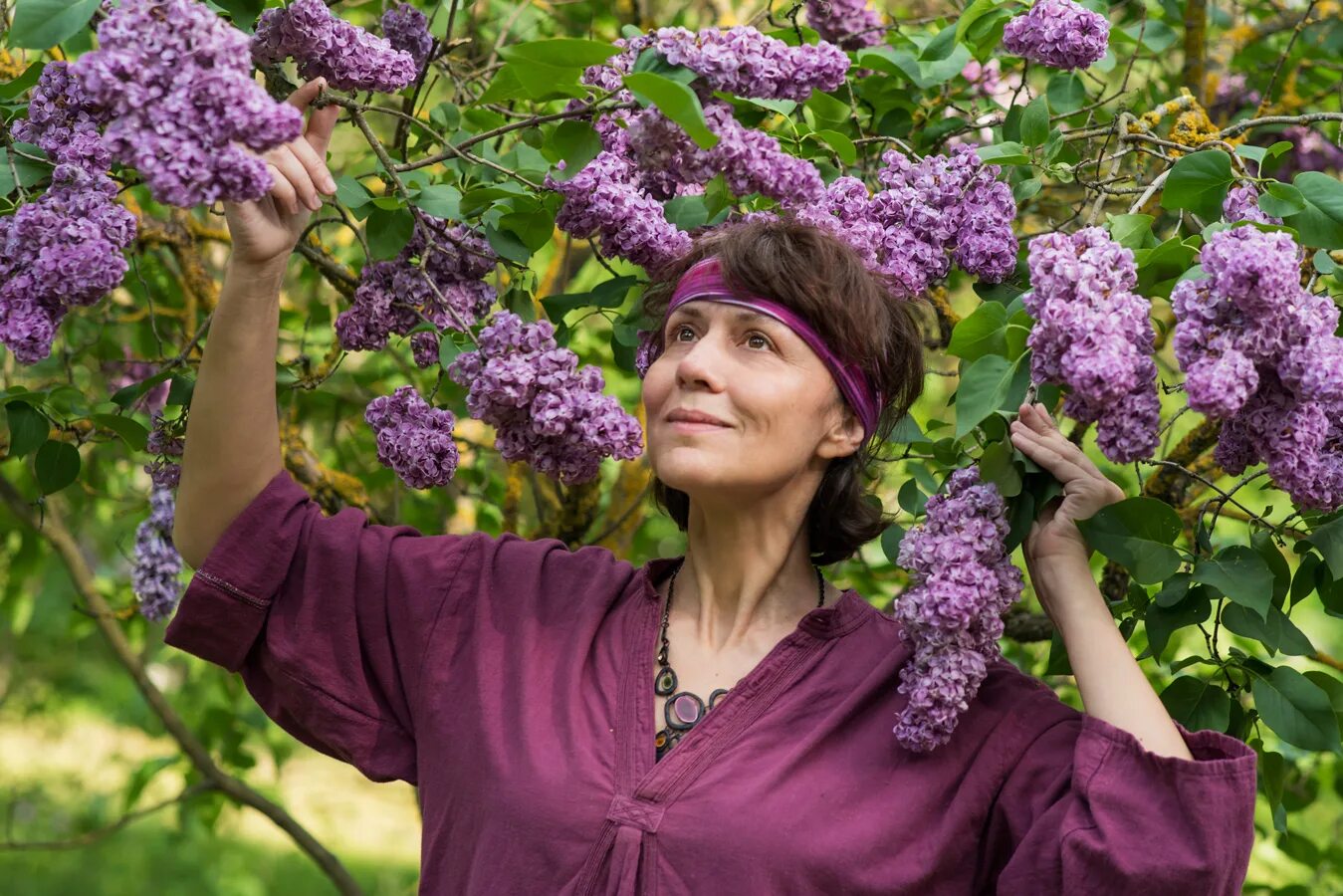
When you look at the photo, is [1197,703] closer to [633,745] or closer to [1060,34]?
[633,745]

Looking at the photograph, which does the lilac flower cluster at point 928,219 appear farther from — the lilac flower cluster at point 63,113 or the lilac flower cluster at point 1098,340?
the lilac flower cluster at point 63,113

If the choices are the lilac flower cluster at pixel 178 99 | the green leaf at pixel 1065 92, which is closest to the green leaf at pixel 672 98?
the lilac flower cluster at pixel 178 99

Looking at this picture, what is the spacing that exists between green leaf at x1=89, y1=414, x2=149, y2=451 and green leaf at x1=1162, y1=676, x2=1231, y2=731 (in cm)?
145

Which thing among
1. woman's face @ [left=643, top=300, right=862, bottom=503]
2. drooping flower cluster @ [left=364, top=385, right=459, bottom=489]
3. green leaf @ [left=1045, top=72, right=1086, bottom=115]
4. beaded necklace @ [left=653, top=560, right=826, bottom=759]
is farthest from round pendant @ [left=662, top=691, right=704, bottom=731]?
green leaf @ [left=1045, top=72, right=1086, bottom=115]

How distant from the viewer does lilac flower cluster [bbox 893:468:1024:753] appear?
171 centimetres

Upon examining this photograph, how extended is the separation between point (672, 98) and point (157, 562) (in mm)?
1686

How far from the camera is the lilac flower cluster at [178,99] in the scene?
1371mm

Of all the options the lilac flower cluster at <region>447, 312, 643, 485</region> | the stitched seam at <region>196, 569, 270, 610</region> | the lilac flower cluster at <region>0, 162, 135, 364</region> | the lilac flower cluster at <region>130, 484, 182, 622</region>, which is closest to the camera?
the lilac flower cluster at <region>0, 162, 135, 364</region>

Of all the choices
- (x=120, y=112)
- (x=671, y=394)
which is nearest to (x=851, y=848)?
(x=671, y=394)

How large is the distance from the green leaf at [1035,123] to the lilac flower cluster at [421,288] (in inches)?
29.4

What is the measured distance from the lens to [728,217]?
7.38ft

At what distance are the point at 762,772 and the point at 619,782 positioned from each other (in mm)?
181

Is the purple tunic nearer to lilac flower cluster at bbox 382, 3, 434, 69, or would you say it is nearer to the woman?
the woman

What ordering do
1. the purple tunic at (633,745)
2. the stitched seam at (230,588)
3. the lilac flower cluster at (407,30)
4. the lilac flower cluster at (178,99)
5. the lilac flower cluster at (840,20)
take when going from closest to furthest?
the lilac flower cluster at (178,99) → the purple tunic at (633,745) → the stitched seam at (230,588) → the lilac flower cluster at (407,30) → the lilac flower cluster at (840,20)
